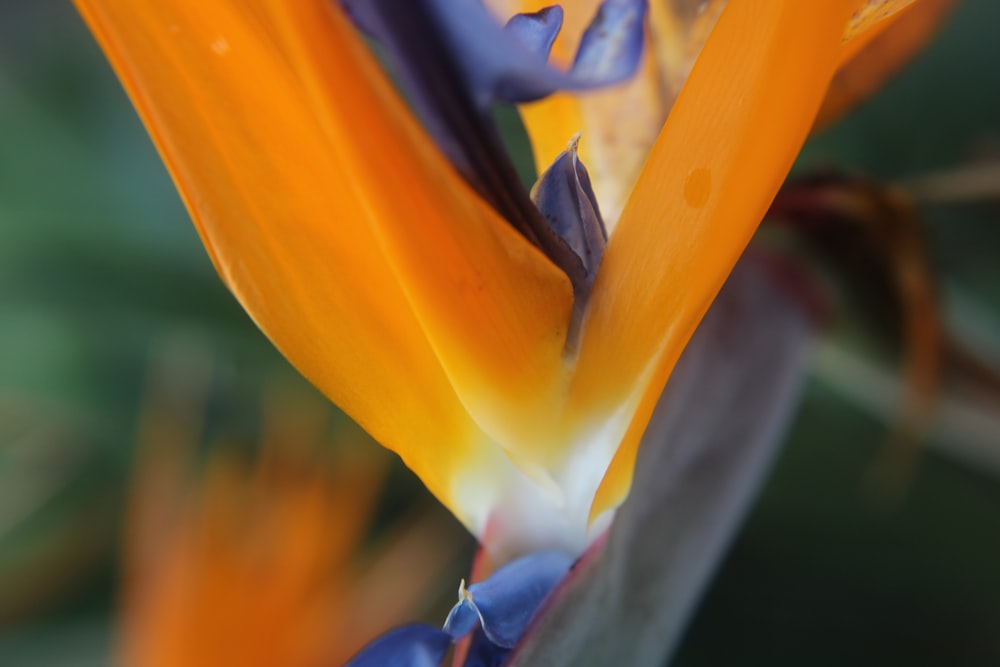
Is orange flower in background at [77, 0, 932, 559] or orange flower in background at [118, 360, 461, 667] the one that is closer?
orange flower in background at [77, 0, 932, 559]

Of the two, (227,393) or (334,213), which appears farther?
(227,393)

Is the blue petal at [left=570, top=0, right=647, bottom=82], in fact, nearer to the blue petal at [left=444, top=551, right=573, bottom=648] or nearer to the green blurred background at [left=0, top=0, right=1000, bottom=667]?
the blue petal at [left=444, top=551, right=573, bottom=648]

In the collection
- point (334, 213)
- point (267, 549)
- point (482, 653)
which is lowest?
point (267, 549)

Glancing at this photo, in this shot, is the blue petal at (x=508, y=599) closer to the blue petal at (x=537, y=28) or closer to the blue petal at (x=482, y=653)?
the blue petal at (x=482, y=653)

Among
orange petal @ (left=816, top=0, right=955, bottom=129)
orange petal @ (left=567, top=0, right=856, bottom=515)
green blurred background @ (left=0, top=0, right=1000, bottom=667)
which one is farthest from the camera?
green blurred background @ (left=0, top=0, right=1000, bottom=667)

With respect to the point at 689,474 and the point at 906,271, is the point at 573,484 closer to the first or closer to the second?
the point at 689,474

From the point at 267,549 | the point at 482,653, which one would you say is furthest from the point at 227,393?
the point at 482,653

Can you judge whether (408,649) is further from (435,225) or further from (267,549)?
(267,549)

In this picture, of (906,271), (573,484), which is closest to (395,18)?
(573,484)

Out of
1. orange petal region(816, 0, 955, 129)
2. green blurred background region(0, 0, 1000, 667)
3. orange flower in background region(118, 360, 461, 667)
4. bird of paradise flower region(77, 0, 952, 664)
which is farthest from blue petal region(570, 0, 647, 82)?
orange flower in background region(118, 360, 461, 667)
